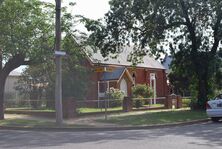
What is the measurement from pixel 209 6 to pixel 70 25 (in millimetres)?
9396

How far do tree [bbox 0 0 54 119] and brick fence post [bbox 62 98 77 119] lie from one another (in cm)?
299

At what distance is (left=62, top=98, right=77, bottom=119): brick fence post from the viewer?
26266mm

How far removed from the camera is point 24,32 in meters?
24.1

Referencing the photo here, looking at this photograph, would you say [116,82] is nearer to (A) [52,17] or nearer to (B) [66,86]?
(B) [66,86]

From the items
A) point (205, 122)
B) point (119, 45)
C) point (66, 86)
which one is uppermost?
point (119, 45)

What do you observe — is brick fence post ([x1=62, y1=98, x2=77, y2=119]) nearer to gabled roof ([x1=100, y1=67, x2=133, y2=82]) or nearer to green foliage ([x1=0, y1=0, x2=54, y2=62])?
green foliage ([x1=0, y1=0, x2=54, y2=62])

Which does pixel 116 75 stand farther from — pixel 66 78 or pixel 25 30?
pixel 25 30

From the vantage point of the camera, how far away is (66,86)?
100 feet

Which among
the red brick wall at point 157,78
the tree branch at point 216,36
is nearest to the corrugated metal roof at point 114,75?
the red brick wall at point 157,78

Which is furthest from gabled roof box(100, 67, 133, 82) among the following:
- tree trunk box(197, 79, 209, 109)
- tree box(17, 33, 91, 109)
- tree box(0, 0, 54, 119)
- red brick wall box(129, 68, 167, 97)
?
tree box(0, 0, 54, 119)

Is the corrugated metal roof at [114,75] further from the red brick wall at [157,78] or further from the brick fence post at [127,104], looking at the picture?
the brick fence post at [127,104]

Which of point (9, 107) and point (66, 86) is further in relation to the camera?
point (9, 107)

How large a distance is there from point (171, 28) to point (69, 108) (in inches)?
390

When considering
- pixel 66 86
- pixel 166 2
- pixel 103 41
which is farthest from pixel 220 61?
pixel 66 86
